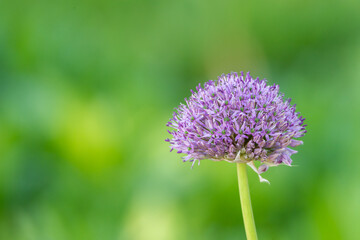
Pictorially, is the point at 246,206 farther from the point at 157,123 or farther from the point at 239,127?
the point at 157,123

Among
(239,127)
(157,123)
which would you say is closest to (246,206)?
(239,127)

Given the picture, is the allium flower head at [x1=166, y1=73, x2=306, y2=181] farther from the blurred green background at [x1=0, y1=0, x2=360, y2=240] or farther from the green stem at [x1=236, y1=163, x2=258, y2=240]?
the blurred green background at [x1=0, y1=0, x2=360, y2=240]

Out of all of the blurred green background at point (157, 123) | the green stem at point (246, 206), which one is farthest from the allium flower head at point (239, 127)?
the blurred green background at point (157, 123)

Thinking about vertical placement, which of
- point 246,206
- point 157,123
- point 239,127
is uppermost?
point 157,123

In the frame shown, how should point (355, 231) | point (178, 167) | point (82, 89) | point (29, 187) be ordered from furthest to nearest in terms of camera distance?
1. point (82, 89)
2. point (29, 187)
3. point (178, 167)
4. point (355, 231)

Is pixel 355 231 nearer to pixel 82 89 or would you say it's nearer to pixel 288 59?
pixel 82 89

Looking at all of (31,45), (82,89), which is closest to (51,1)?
(31,45)

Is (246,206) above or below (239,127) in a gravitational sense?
below
